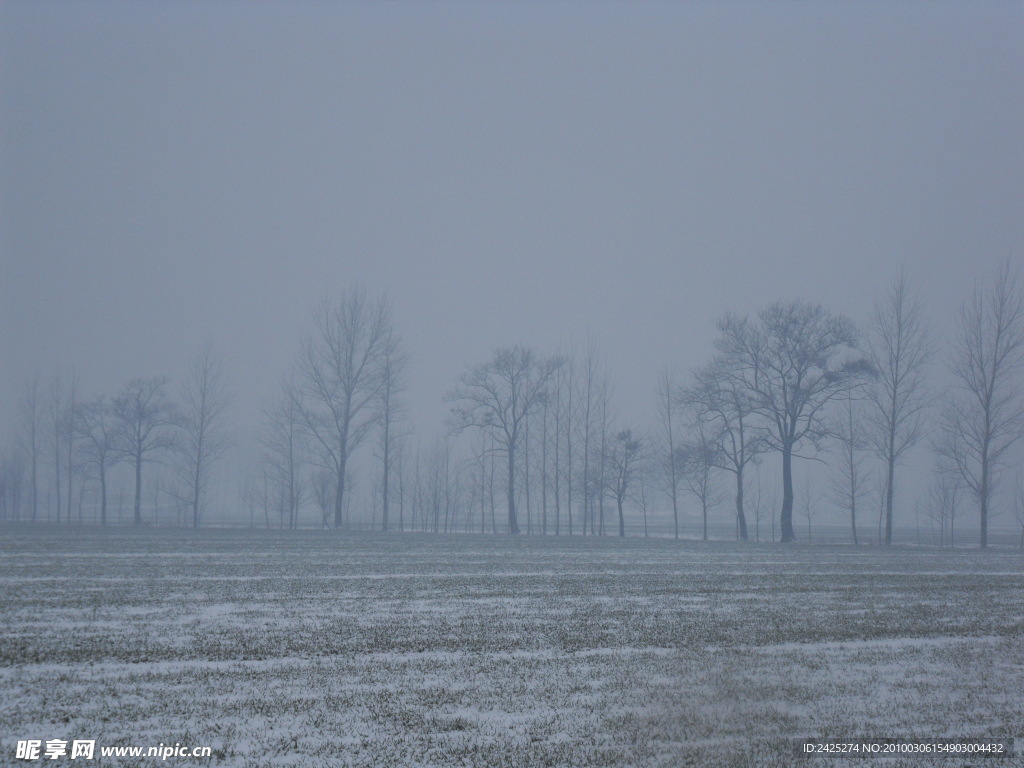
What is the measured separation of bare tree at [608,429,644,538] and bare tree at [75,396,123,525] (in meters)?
36.9

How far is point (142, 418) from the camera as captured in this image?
178ft

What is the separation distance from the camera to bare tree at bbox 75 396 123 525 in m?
55.2

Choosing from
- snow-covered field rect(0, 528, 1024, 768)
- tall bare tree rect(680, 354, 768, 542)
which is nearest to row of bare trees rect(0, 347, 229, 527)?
tall bare tree rect(680, 354, 768, 542)

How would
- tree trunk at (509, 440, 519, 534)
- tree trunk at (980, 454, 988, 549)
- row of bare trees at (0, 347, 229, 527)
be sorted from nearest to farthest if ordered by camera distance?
tree trunk at (980, 454, 988, 549), tree trunk at (509, 440, 519, 534), row of bare trees at (0, 347, 229, 527)

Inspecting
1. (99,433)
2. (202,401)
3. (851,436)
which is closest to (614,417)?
(851,436)

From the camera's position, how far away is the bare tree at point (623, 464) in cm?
4969

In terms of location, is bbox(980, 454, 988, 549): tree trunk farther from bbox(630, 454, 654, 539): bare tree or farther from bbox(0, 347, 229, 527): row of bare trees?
bbox(0, 347, 229, 527): row of bare trees

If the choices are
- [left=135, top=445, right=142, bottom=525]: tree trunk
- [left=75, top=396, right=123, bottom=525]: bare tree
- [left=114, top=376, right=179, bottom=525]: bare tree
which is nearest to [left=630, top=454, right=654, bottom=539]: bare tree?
[left=135, top=445, right=142, bottom=525]: tree trunk

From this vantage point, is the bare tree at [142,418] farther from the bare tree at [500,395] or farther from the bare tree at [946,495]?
the bare tree at [946,495]

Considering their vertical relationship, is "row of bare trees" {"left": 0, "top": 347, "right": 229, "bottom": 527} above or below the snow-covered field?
above

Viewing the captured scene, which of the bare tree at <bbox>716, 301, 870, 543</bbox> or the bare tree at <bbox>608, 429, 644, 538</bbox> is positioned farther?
the bare tree at <bbox>608, 429, 644, 538</bbox>

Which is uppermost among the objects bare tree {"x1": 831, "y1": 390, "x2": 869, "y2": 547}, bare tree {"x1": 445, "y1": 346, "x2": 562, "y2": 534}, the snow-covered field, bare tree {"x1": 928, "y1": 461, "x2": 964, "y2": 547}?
bare tree {"x1": 445, "y1": 346, "x2": 562, "y2": 534}

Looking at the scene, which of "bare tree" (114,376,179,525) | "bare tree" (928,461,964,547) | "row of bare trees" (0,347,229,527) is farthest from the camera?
"row of bare trees" (0,347,229,527)

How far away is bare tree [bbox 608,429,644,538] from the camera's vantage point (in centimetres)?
4969
